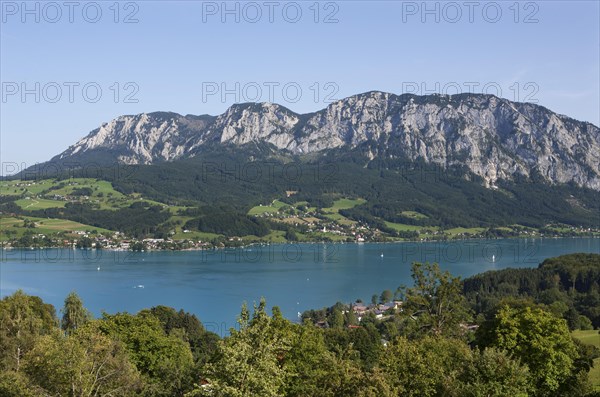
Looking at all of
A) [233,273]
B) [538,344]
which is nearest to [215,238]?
[233,273]

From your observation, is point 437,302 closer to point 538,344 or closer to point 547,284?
point 538,344

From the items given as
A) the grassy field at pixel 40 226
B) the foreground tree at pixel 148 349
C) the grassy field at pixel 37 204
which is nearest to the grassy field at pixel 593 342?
the foreground tree at pixel 148 349

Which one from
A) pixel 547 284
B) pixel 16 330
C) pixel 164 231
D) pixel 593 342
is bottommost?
pixel 547 284

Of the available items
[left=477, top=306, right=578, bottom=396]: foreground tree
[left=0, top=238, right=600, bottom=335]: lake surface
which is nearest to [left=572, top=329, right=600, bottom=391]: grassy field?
[left=477, top=306, right=578, bottom=396]: foreground tree

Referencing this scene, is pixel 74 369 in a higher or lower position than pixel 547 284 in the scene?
higher

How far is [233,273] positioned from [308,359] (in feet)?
293

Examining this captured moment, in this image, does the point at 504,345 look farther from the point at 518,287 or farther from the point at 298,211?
the point at 298,211

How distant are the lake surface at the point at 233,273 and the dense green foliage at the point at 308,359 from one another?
119ft

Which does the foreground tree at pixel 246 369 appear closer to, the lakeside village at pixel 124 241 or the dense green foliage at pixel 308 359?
the dense green foliage at pixel 308 359

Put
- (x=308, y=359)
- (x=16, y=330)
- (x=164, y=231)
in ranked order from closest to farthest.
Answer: (x=308, y=359) < (x=16, y=330) < (x=164, y=231)

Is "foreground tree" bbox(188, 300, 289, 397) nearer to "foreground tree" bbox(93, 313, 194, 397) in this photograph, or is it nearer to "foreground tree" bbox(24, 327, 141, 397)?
"foreground tree" bbox(24, 327, 141, 397)

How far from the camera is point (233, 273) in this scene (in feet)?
358

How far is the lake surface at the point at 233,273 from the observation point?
263 feet

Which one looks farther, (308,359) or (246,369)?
(308,359)
